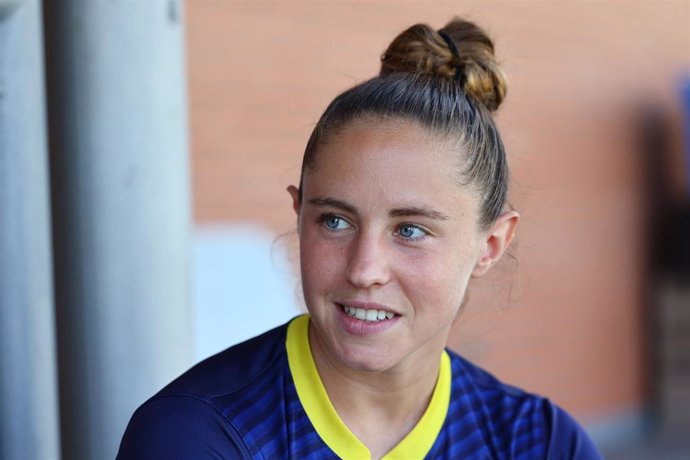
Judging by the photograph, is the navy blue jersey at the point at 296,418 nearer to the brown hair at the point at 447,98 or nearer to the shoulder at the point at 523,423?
the shoulder at the point at 523,423

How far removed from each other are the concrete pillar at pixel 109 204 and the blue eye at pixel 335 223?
52 centimetres

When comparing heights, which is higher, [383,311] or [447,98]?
[447,98]

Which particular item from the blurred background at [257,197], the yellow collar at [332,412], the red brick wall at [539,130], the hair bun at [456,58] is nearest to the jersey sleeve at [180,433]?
the yellow collar at [332,412]

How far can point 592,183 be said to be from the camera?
593 cm

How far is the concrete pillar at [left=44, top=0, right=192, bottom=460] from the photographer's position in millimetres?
2016

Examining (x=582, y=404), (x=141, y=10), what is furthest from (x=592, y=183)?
(x=141, y=10)

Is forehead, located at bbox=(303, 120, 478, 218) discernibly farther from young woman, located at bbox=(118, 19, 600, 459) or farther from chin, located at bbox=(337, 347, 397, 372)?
chin, located at bbox=(337, 347, 397, 372)

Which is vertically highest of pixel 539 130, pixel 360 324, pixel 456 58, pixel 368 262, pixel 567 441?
pixel 539 130

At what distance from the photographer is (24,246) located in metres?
1.88

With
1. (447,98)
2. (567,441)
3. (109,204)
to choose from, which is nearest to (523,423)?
(567,441)

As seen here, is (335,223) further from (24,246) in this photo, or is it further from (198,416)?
(24,246)

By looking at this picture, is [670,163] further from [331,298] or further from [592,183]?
[331,298]

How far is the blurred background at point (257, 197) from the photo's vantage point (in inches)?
76.2

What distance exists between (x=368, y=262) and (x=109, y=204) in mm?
664
